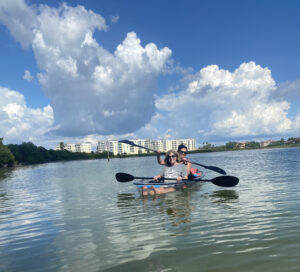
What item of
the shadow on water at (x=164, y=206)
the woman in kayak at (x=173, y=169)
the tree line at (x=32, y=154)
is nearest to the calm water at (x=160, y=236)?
the shadow on water at (x=164, y=206)

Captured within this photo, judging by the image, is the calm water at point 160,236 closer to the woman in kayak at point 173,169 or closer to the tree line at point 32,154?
the woman in kayak at point 173,169

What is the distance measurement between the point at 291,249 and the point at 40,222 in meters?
7.15

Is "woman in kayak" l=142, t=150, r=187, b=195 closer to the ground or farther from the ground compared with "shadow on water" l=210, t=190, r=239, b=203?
farther from the ground

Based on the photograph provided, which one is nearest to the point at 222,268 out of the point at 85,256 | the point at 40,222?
the point at 85,256

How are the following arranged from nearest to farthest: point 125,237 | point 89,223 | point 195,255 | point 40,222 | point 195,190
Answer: point 195,255, point 125,237, point 89,223, point 40,222, point 195,190

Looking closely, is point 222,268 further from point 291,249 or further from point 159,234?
point 159,234

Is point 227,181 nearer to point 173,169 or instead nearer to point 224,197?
point 224,197

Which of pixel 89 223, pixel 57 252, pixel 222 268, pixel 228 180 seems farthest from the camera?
pixel 228 180

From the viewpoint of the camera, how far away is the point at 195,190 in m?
13.2

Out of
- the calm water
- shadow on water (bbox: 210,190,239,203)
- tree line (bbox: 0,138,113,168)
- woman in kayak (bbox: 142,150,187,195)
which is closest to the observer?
the calm water

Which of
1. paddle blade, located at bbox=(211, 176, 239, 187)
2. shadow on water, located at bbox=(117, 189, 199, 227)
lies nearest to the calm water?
shadow on water, located at bbox=(117, 189, 199, 227)

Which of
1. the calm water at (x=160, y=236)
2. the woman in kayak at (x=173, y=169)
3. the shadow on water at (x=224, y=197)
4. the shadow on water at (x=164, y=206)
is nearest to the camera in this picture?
the calm water at (x=160, y=236)

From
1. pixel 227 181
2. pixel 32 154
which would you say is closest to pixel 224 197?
pixel 227 181

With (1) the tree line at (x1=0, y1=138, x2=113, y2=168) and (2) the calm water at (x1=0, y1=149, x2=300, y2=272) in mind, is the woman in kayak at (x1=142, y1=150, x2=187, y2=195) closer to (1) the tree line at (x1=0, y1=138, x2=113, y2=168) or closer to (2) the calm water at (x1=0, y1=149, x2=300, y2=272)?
(2) the calm water at (x1=0, y1=149, x2=300, y2=272)
